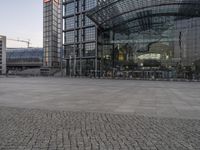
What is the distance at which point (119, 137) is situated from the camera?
662 cm

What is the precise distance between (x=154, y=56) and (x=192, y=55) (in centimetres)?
1075

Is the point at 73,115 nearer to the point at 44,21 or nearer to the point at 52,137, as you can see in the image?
the point at 52,137

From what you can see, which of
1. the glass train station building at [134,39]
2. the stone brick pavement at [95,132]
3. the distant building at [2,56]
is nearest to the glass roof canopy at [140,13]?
the glass train station building at [134,39]

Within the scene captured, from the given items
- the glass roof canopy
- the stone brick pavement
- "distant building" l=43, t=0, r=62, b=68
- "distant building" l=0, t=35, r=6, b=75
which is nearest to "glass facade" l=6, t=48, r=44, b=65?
"distant building" l=0, t=35, r=6, b=75

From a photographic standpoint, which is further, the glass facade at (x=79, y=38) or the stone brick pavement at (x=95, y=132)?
the glass facade at (x=79, y=38)

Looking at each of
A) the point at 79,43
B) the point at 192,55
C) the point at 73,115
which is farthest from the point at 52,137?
the point at 79,43

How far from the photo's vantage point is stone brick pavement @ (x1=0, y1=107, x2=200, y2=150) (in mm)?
5918

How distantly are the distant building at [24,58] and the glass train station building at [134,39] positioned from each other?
206ft

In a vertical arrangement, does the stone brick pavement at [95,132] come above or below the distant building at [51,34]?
below

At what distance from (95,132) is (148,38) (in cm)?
7253

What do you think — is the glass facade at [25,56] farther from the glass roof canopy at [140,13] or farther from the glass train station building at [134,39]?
the glass roof canopy at [140,13]

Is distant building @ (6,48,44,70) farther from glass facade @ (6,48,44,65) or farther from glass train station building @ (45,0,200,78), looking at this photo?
glass train station building @ (45,0,200,78)

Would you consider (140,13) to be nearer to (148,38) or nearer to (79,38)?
(148,38)

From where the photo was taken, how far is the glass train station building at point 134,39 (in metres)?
69.2
